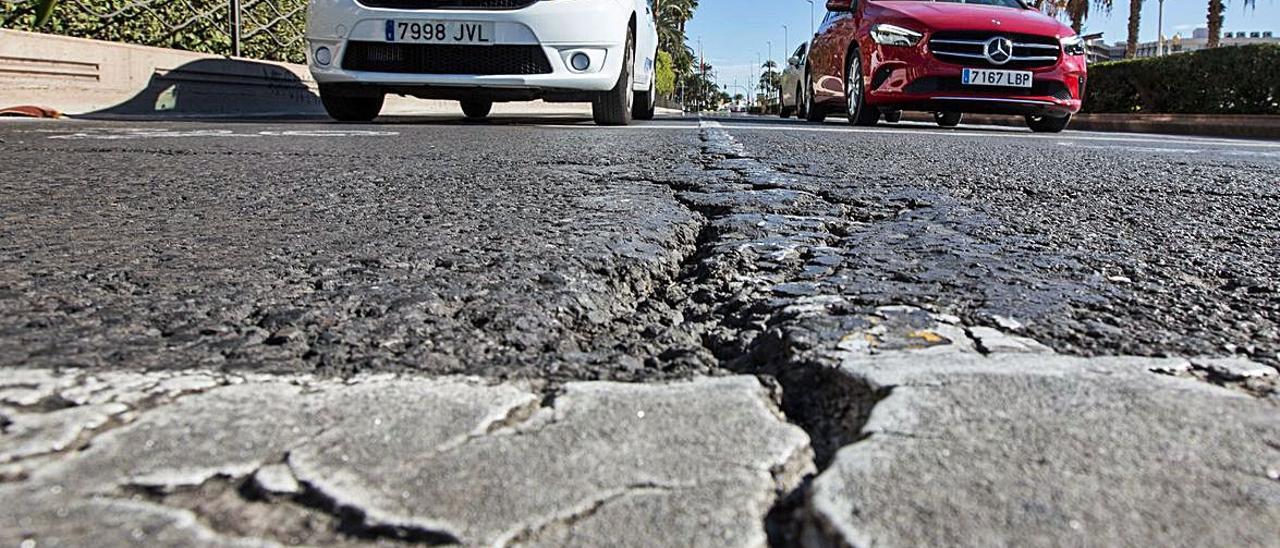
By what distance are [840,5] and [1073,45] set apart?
195 cm

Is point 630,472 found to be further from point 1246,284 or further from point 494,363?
point 1246,284

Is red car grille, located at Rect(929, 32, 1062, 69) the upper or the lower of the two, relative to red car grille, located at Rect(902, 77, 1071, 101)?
upper

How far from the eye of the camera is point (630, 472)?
27.5 inches

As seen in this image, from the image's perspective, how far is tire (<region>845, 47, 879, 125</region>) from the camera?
784 centimetres

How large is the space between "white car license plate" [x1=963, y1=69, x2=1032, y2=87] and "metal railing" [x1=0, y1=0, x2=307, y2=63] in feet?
21.2

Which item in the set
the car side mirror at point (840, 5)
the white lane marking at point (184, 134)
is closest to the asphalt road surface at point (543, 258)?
the white lane marking at point (184, 134)

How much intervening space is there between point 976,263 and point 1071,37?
278 inches

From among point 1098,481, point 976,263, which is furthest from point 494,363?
point 976,263

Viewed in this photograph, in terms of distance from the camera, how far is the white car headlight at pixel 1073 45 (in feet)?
25.3

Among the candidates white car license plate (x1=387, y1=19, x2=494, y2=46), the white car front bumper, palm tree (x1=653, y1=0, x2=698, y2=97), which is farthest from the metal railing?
palm tree (x1=653, y1=0, x2=698, y2=97)

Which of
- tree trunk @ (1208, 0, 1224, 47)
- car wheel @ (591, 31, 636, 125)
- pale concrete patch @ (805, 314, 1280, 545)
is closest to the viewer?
pale concrete patch @ (805, 314, 1280, 545)

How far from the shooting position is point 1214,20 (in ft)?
76.1

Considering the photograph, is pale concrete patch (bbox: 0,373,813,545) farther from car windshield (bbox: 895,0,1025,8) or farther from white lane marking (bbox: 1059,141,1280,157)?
car windshield (bbox: 895,0,1025,8)

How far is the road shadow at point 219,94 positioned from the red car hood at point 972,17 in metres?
4.62
